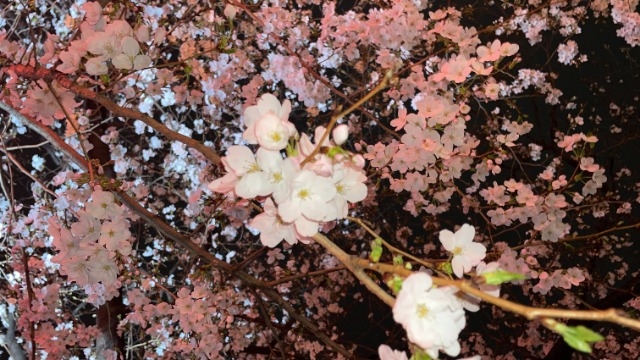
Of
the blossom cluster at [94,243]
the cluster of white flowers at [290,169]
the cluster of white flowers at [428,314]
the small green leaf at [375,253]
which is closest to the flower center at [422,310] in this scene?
the cluster of white flowers at [428,314]

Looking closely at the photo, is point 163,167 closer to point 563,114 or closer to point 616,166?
point 563,114

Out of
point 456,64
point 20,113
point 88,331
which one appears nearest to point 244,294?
point 88,331

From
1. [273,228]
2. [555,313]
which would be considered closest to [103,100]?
[273,228]

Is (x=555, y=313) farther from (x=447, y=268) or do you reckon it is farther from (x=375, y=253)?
(x=447, y=268)

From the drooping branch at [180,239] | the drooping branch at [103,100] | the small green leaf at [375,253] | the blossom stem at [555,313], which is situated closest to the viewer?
the blossom stem at [555,313]

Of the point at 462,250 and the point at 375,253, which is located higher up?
the point at 462,250

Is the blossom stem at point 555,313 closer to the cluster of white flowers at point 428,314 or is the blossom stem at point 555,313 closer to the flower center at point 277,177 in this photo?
the cluster of white flowers at point 428,314

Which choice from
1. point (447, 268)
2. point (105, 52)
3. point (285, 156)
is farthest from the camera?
point (285, 156)

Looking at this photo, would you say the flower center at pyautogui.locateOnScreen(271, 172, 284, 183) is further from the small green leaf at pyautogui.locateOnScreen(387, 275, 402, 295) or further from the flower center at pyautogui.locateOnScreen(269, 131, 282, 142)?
the small green leaf at pyautogui.locateOnScreen(387, 275, 402, 295)

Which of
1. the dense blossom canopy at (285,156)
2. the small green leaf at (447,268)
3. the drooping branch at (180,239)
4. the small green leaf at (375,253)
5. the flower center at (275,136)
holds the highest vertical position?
the dense blossom canopy at (285,156)

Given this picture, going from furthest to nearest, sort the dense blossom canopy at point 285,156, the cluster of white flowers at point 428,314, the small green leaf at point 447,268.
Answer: the dense blossom canopy at point 285,156, the small green leaf at point 447,268, the cluster of white flowers at point 428,314
